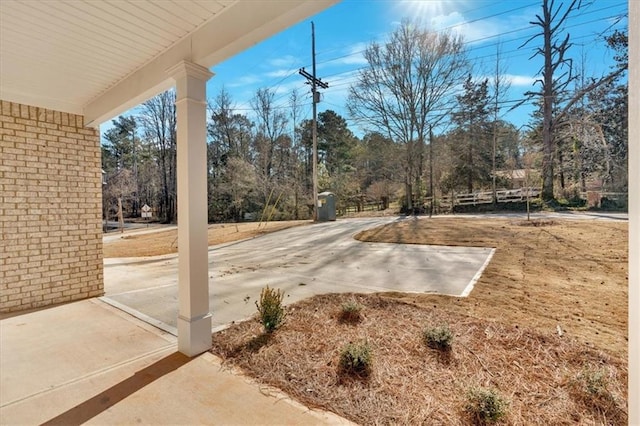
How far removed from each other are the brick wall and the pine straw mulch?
3.01 m

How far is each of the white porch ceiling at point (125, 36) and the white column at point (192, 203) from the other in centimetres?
23

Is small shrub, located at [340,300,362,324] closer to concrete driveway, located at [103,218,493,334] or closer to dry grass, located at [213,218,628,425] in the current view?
dry grass, located at [213,218,628,425]

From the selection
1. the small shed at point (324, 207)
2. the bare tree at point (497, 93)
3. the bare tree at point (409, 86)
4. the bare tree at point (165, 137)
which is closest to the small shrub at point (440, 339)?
the small shed at point (324, 207)

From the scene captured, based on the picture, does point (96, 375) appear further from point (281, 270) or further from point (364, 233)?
point (364, 233)

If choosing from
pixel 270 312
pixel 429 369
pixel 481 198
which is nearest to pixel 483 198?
pixel 481 198

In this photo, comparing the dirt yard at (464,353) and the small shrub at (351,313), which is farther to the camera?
the small shrub at (351,313)

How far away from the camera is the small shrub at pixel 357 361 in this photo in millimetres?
2152

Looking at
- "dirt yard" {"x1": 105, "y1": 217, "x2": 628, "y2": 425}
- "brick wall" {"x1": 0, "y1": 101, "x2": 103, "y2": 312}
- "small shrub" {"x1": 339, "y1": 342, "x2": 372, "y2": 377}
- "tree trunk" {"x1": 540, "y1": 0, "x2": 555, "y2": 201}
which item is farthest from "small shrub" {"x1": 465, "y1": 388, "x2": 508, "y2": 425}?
"tree trunk" {"x1": 540, "y1": 0, "x2": 555, "y2": 201}

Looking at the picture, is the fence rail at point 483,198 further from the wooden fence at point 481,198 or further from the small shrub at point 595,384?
the small shrub at point 595,384

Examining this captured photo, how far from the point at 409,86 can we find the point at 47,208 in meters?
17.2

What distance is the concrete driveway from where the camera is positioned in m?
3.92

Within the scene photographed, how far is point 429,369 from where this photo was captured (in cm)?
218

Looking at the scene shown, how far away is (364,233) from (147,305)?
7358 millimetres

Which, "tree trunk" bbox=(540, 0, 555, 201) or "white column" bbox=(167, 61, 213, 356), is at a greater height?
"tree trunk" bbox=(540, 0, 555, 201)
